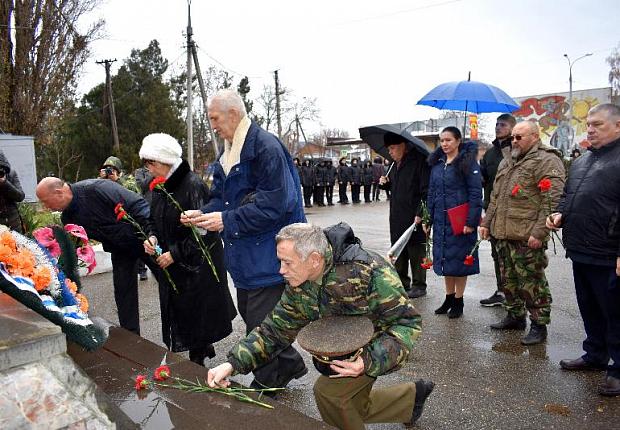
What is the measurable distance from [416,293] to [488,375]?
2.16 meters

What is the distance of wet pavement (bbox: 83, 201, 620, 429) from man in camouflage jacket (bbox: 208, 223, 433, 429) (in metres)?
0.46

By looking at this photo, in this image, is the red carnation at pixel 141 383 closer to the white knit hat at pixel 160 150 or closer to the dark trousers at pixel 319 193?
the white knit hat at pixel 160 150

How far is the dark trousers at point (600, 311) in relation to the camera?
3406mm

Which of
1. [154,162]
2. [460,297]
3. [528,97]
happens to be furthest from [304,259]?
[528,97]

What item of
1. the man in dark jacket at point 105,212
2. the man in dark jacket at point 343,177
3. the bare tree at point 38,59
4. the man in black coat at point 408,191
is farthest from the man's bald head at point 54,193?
the man in dark jacket at point 343,177

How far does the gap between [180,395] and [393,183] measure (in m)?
3.87

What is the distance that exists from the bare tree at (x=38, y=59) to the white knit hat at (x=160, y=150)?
43.5 ft

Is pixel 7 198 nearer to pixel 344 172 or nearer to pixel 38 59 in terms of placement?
pixel 38 59

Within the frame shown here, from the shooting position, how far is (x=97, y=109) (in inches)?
1080

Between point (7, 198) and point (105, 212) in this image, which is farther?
point (7, 198)

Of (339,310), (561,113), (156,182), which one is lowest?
(339,310)

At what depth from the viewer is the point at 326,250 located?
2.30 m

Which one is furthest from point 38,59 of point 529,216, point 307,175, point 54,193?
point 529,216

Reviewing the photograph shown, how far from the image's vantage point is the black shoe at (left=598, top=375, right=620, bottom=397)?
3305 millimetres
